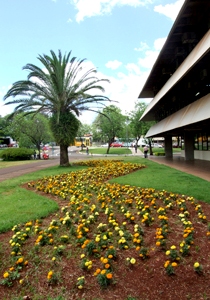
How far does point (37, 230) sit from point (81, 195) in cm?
262

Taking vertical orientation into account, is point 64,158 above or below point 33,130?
below

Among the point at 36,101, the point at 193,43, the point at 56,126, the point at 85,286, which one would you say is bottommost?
the point at 85,286

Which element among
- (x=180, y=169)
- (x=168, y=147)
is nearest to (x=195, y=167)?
(x=180, y=169)

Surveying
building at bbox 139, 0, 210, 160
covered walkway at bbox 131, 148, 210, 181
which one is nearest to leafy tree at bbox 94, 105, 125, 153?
building at bbox 139, 0, 210, 160

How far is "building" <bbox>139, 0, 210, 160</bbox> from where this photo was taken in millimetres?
10578

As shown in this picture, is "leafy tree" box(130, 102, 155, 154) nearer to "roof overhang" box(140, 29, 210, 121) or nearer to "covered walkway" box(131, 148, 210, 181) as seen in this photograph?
"covered walkway" box(131, 148, 210, 181)

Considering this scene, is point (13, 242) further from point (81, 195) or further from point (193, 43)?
point (193, 43)

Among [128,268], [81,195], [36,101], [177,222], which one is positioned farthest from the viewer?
Result: [36,101]

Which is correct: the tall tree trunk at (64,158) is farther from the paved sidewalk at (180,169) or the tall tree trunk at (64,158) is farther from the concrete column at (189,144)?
the concrete column at (189,144)

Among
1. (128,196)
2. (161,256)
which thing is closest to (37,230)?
(161,256)

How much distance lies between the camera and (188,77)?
1420cm

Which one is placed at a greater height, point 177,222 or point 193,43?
point 193,43

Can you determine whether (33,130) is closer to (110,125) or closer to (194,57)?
(110,125)

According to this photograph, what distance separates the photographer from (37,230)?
4410mm
